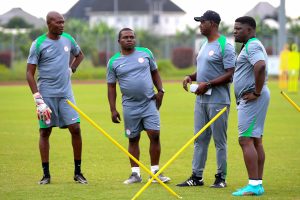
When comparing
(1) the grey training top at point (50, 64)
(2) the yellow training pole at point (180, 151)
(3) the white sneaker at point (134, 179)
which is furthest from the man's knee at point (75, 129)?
(2) the yellow training pole at point (180, 151)

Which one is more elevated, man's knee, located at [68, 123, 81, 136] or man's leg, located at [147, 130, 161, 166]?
man's knee, located at [68, 123, 81, 136]

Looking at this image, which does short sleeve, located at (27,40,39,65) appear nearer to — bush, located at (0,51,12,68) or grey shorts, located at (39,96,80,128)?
grey shorts, located at (39,96,80,128)

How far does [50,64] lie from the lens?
469 inches

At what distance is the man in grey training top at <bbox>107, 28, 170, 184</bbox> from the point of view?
11.9m

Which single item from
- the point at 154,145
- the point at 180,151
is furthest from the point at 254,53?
the point at 154,145

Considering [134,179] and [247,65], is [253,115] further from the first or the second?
[134,179]

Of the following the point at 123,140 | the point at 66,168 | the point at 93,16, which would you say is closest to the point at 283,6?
the point at 123,140

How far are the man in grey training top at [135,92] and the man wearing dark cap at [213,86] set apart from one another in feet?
1.99

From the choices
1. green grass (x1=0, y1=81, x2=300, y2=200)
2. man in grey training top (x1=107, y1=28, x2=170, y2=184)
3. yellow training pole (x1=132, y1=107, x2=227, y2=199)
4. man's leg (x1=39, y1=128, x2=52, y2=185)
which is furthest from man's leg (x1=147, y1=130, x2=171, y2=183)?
yellow training pole (x1=132, y1=107, x2=227, y2=199)

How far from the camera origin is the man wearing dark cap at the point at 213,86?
37.1 ft

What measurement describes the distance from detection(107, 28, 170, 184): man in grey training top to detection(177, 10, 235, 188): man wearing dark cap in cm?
61

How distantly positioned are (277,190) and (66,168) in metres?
3.69

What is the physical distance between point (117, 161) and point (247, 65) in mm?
4429

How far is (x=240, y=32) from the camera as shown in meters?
10.7
